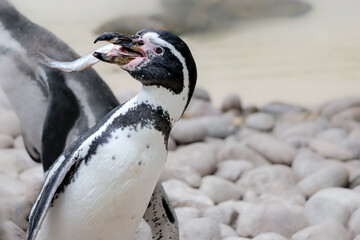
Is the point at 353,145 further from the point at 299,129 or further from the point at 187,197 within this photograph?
the point at 187,197

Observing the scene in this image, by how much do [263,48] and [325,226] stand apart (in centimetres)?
188

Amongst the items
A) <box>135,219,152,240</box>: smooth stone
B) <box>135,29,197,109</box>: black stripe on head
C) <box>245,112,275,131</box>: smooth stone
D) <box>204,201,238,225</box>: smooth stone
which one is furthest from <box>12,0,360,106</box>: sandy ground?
<box>135,29,197,109</box>: black stripe on head

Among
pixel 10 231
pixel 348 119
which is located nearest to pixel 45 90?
pixel 10 231

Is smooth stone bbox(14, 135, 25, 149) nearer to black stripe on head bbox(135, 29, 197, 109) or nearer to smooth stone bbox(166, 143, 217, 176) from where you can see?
smooth stone bbox(166, 143, 217, 176)

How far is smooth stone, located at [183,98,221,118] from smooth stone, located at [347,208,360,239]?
1.41m

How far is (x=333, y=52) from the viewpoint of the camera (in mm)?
3414

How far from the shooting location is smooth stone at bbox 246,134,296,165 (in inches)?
96.1

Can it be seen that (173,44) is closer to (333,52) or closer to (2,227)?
(2,227)

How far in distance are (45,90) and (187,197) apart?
0.53 m

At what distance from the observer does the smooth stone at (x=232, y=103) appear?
340 cm

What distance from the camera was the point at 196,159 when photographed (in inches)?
90.2

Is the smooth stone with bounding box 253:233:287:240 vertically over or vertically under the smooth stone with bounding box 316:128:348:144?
over

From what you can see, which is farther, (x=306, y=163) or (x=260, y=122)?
(x=260, y=122)

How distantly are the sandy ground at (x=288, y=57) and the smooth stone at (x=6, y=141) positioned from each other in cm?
95
